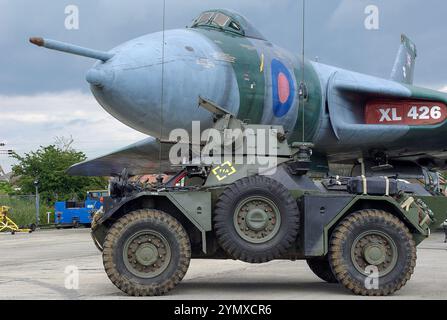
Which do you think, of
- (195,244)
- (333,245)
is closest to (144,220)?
(195,244)

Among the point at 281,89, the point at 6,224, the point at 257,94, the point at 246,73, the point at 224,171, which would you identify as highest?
the point at 246,73

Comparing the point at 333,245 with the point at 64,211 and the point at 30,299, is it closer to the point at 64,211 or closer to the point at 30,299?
the point at 30,299

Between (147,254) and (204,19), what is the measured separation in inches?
315

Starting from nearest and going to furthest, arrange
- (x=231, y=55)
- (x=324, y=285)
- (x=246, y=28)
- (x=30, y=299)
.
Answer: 1. (x=30, y=299)
2. (x=324, y=285)
3. (x=231, y=55)
4. (x=246, y=28)

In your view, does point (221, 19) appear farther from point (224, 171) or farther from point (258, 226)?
point (258, 226)

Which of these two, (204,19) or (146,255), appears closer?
(146,255)

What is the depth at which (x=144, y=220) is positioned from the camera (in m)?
7.55

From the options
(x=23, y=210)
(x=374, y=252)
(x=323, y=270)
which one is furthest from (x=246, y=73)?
(x=23, y=210)

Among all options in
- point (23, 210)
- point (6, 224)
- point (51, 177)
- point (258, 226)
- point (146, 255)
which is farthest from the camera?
point (51, 177)

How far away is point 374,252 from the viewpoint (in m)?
7.66

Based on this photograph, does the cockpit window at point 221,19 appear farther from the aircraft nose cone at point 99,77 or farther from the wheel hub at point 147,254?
the wheel hub at point 147,254

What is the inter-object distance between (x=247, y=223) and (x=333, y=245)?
39.9 inches

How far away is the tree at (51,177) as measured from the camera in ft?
150
